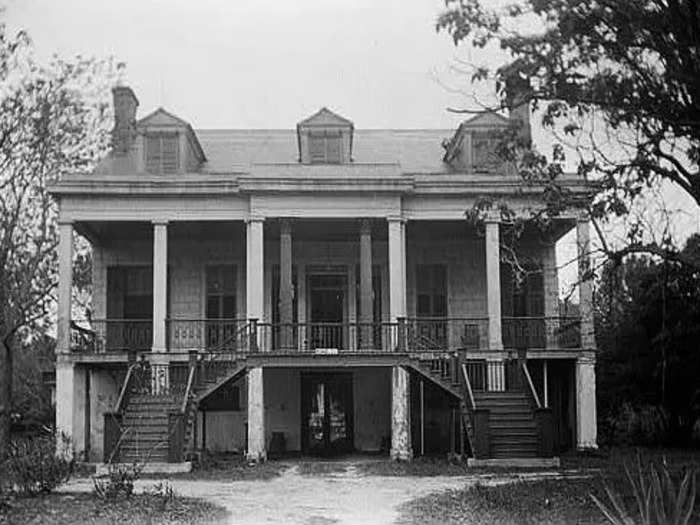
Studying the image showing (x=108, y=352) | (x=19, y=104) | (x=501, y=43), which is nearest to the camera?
(x=501, y=43)

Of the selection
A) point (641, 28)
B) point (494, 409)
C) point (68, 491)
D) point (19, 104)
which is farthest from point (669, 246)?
point (19, 104)

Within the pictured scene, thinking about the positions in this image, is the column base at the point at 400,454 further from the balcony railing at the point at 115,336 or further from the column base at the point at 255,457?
the balcony railing at the point at 115,336

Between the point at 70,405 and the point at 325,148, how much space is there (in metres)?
9.16

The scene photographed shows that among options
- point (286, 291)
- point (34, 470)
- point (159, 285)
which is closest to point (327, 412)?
point (286, 291)

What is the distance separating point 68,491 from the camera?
17609 millimetres

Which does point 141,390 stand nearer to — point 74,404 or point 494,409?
point 74,404

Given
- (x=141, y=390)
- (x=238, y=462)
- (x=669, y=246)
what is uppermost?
(x=669, y=246)

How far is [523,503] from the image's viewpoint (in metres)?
15.2

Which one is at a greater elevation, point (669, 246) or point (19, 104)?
point (19, 104)

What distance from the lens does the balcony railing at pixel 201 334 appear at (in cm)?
2689

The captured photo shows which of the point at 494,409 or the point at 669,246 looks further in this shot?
the point at 494,409

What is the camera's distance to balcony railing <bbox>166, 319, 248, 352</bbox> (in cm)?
2689

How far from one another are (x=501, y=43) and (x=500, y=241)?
12309 mm

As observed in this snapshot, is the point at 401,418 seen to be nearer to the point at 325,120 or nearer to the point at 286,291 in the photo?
the point at 286,291
